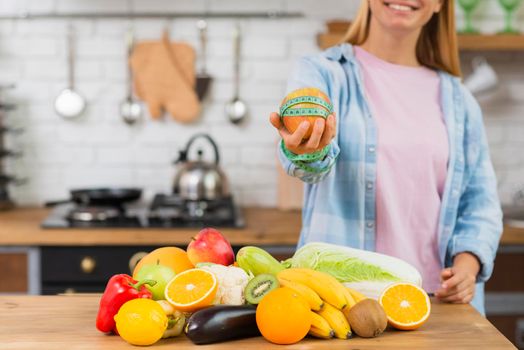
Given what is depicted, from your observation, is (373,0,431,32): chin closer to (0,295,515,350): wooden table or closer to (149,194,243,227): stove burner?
(0,295,515,350): wooden table

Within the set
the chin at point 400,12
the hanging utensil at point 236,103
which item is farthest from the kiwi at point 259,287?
the hanging utensil at point 236,103

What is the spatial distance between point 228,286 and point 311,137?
1.06 ft

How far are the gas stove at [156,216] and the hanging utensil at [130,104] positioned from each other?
1.59 feet

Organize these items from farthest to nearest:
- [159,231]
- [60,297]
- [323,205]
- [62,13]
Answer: [62,13], [159,231], [323,205], [60,297]

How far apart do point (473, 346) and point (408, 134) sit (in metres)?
0.86

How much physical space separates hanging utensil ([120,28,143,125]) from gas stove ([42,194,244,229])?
48cm

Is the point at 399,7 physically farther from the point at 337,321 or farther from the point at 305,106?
the point at 337,321

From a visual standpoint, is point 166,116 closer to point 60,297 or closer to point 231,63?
point 231,63

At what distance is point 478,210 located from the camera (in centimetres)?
219

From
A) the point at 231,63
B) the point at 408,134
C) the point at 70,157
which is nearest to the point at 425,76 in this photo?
the point at 408,134

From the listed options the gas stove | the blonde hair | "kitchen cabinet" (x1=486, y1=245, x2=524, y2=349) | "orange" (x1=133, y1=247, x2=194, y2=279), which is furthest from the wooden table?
"kitchen cabinet" (x1=486, y1=245, x2=524, y2=349)

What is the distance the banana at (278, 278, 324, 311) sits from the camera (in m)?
1.41

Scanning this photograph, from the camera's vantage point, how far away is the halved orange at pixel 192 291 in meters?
1.41

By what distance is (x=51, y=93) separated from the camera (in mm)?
3588
